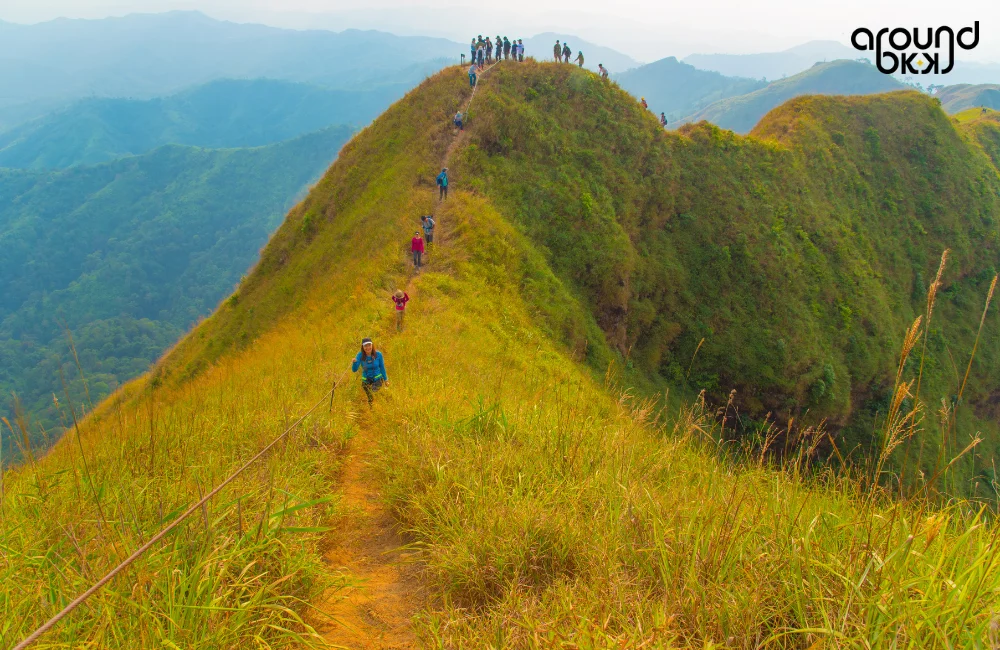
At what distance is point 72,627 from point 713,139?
37.7 metres

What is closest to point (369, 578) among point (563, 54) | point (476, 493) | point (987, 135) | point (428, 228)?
point (476, 493)

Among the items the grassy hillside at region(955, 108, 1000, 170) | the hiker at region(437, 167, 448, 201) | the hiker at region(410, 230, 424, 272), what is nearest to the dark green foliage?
the hiker at region(437, 167, 448, 201)

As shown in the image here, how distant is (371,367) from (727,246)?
27753mm

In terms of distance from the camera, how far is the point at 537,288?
1972 cm

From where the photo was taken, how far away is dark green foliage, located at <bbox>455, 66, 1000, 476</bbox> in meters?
25.5

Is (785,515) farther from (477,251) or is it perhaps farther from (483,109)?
(483,109)

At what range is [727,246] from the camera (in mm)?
29734

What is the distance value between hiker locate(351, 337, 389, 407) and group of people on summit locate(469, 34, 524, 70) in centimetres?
3040

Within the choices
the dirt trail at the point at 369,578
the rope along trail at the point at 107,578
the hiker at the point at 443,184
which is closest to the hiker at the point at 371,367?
the dirt trail at the point at 369,578

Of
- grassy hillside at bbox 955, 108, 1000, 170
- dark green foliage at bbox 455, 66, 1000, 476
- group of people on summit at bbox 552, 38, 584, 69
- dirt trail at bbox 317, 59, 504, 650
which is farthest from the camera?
grassy hillside at bbox 955, 108, 1000, 170

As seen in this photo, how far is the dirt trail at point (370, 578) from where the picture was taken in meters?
3.06

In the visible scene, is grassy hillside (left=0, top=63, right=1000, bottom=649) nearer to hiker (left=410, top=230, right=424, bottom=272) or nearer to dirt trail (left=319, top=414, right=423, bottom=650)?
dirt trail (left=319, top=414, right=423, bottom=650)

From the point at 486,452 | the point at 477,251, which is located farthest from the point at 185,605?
the point at 477,251

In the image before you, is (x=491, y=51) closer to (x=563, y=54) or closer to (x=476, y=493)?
(x=563, y=54)
